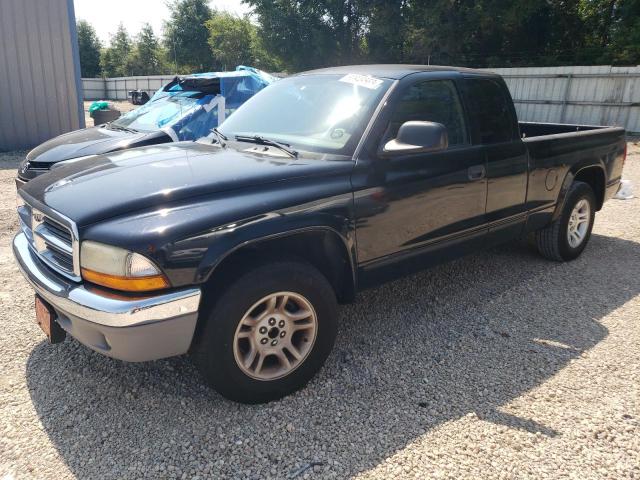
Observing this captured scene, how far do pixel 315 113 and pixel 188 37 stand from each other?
57.4 metres

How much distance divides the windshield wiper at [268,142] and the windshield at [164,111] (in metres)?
3.58

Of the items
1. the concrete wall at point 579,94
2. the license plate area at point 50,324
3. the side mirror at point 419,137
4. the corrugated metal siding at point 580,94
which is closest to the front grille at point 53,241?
the license plate area at point 50,324

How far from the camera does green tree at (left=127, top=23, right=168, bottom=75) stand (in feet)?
196

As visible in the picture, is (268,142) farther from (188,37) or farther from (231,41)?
(188,37)

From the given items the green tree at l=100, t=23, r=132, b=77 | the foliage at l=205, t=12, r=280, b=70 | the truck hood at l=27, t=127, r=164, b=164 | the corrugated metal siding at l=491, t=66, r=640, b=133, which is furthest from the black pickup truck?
the green tree at l=100, t=23, r=132, b=77

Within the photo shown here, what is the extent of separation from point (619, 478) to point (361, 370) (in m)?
1.41

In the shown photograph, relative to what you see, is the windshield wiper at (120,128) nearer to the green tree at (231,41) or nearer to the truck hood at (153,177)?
the truck hood at (153,177)

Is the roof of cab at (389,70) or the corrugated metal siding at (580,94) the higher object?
the roof of cab at (389,70)

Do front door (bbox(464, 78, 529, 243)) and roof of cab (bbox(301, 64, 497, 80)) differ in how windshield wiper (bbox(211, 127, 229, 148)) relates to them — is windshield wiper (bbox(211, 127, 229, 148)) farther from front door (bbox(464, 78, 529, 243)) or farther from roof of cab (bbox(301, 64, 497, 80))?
front door (bbox(464, 78, 529, 243))

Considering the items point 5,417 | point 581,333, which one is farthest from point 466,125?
point 5,417

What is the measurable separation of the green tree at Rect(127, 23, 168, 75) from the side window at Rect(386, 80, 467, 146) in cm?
6171

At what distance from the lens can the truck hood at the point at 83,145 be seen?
5910 millimetres


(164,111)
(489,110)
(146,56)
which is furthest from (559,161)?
(146,56)

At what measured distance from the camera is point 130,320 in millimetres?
2262
